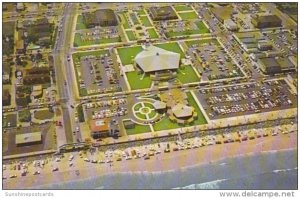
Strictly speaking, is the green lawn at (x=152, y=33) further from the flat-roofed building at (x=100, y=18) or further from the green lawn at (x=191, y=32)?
the flat-roofed building at (x=100, y=18)

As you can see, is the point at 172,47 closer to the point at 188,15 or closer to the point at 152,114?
the point at 188,15

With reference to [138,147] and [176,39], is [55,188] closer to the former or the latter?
[138,147]

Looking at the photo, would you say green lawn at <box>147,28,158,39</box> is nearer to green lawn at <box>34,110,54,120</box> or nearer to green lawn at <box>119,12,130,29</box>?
green lawn at <box>119,12,130,29</box>

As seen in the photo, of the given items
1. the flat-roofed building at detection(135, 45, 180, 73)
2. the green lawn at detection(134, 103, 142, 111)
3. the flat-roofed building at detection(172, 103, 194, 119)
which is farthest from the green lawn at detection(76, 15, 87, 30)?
the flat-roofed building at detection(172, 103, 194, 119)

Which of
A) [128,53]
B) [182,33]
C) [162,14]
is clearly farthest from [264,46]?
[128,53]
